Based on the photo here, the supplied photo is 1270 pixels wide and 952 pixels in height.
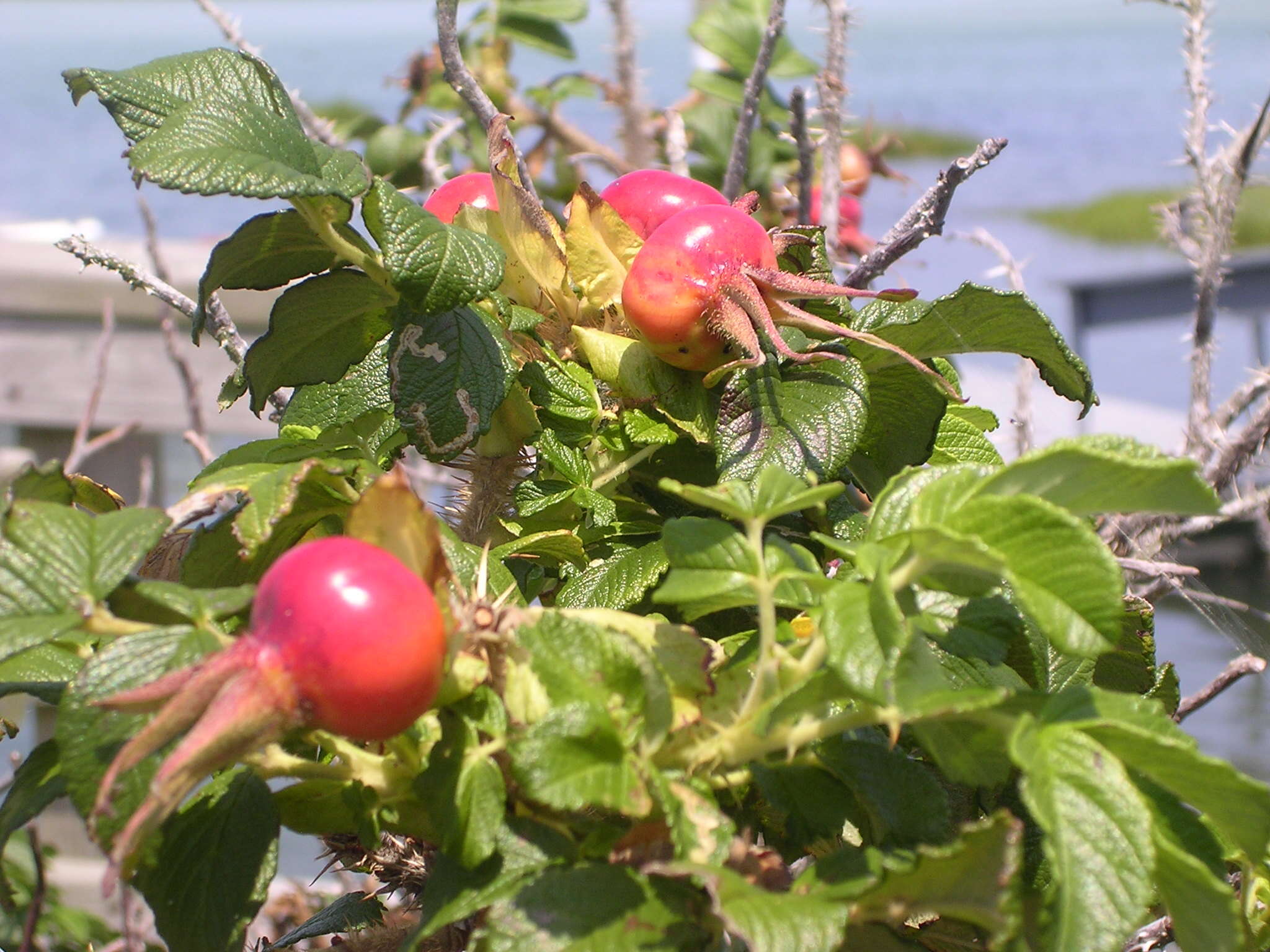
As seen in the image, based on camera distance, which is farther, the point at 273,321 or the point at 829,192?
the point at 829,192

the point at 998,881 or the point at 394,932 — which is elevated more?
the point at 998,881

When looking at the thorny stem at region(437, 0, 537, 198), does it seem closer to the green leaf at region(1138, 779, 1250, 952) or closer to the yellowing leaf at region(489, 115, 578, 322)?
the yellowing leaf at region(489, 115, 578, 322)

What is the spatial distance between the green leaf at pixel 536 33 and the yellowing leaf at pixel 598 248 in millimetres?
787

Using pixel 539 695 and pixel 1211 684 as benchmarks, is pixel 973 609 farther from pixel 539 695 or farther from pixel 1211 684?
pixel 1211 684

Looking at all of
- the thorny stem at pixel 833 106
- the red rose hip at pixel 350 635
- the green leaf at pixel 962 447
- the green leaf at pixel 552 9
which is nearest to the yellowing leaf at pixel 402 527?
the red rose hip at pixel 350 635

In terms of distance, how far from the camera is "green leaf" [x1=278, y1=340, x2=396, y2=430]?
436 mm

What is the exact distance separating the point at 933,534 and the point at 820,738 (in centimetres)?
8

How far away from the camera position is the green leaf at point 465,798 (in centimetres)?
32

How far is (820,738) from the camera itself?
35 cm

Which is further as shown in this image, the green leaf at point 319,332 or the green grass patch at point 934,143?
the green grass patch at point 934,143

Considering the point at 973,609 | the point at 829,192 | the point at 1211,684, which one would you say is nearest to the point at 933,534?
the point at 973,609

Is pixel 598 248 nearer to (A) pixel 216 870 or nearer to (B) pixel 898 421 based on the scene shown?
(B) pixel 898 421

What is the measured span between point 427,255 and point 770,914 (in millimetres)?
211

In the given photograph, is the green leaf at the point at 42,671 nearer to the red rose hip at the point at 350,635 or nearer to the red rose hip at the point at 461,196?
the red rose hip at the point at 350,635
